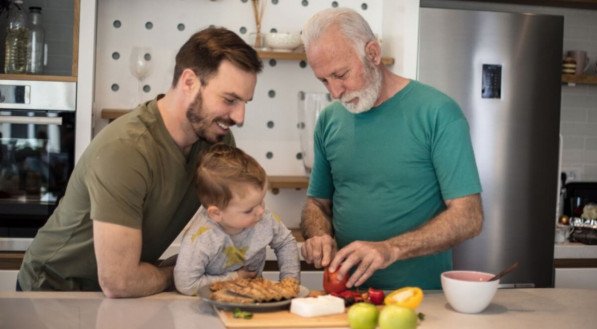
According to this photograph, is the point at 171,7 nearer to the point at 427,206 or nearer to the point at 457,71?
the point at 457,71

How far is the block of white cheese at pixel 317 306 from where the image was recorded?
1940 millimetres

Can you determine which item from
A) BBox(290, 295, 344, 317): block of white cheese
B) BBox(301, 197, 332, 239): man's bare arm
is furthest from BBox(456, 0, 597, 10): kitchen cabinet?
BBox(290, 295, 344, 317): block of white cheese

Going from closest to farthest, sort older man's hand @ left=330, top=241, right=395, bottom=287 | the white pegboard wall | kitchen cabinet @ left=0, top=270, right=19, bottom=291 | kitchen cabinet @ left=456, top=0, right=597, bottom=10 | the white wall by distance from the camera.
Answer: older man's hand @ left=330, top=241, right=395, bottom=287, kitchen cabinet @ left=0, top=270, right=19, bottom=291, the white pegboard wall, kitchen cabinet @ left=456, top=0, right=597, bottom=10, the white wall

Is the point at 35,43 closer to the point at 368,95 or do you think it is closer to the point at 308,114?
the point at 308,114

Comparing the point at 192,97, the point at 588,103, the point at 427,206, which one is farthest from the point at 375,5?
the point at 192,97

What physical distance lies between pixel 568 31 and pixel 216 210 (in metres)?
3.55

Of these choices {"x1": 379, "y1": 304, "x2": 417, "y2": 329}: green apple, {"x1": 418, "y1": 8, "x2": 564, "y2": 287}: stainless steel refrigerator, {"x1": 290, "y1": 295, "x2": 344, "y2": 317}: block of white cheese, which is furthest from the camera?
{"x1": 418, "y1": 8, "x2": 564, "y2": 287}: stainless steel refrigerator

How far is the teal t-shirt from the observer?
2514 millimetres

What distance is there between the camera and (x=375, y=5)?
15.1 ft

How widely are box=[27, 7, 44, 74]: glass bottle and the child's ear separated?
2.04 m

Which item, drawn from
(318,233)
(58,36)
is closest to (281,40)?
(58,36)

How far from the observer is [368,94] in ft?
8.45

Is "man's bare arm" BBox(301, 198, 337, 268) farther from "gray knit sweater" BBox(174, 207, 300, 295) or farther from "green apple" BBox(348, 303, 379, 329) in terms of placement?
"green apple" BBox(348, 303, 379, 329)

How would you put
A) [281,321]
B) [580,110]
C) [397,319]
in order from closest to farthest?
1. [397,319]
2. [281,321]
3. [580,110]
